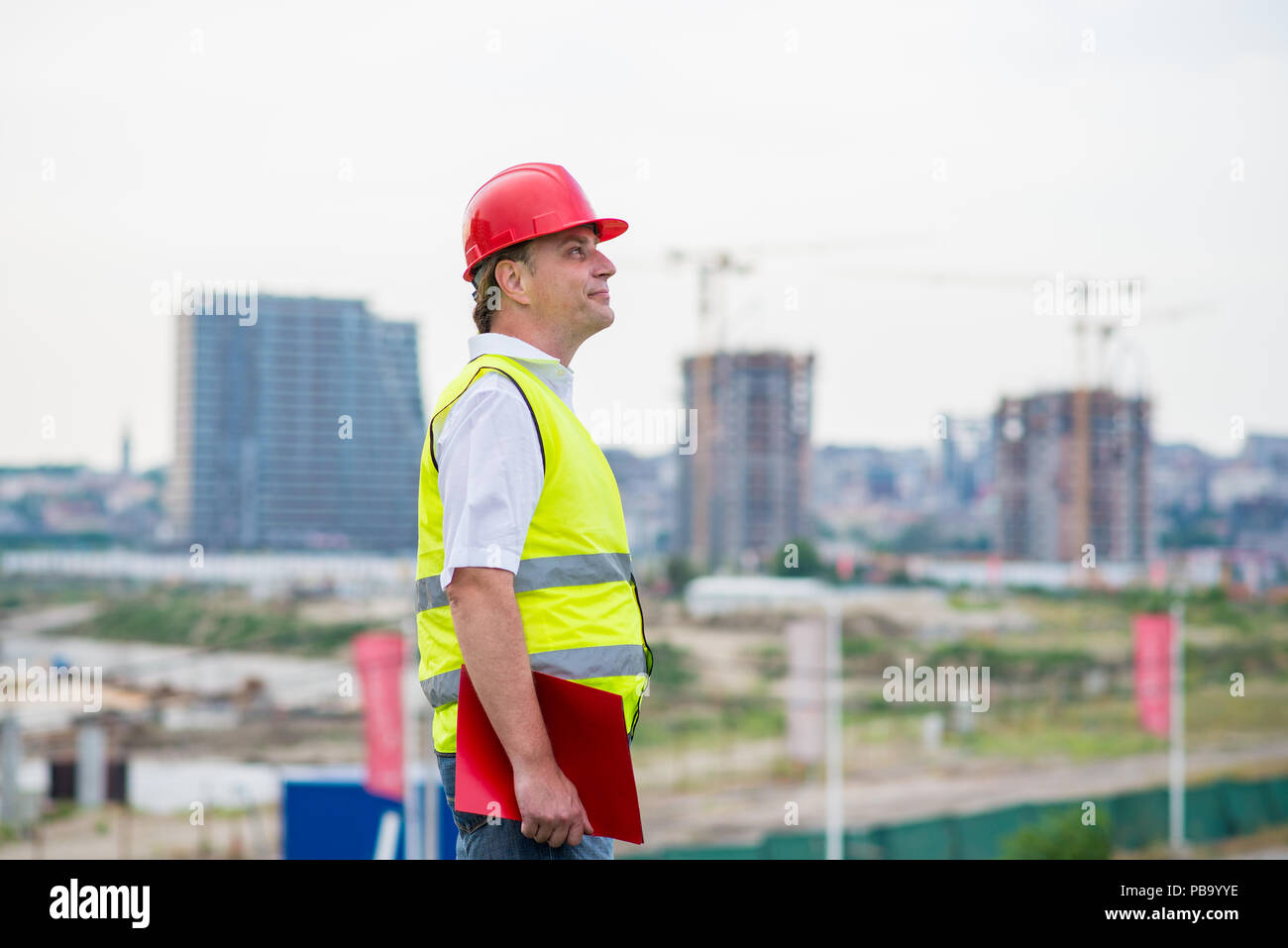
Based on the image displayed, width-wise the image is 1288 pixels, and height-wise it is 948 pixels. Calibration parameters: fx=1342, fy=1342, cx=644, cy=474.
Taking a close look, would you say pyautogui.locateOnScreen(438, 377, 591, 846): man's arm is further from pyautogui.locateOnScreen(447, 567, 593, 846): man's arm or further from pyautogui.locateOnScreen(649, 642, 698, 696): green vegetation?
pyautogui.locateOnScreen(649, 642, 698, 696): green vegetation

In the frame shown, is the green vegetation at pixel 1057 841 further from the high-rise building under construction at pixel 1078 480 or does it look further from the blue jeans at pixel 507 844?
the high-rise building under construction at pixel 1078 480

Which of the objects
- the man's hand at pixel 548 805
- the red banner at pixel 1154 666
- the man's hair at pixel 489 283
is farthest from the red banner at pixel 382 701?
the red banner at pixel 1154 666

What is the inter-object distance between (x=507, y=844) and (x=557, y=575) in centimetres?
38

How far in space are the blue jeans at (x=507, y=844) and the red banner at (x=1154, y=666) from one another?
20.0m

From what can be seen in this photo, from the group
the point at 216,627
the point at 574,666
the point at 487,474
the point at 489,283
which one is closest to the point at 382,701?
the point at 489,283

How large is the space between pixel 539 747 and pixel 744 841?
2483 centimetres

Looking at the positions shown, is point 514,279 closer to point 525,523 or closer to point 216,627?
point 525,523

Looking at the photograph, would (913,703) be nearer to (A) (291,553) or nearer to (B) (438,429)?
(A) (291,553)

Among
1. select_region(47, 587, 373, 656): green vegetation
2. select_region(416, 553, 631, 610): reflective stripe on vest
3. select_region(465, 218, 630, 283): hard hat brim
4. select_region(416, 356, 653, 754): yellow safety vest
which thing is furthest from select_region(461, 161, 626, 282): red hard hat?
select_region(47, 587, 373, 656): green vegetation

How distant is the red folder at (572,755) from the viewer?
1.87 metres

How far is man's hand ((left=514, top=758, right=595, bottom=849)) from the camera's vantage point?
1.83 metres

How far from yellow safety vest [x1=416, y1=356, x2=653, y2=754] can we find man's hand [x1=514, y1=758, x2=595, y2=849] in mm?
137
